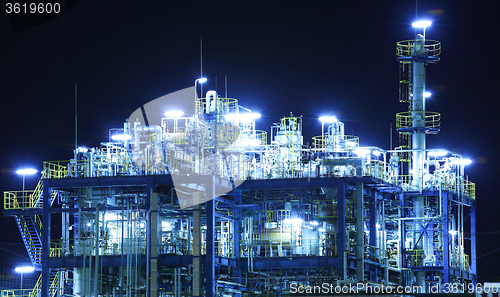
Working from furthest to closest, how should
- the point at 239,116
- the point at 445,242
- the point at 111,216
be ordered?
the point at 445,242
the point at 239,116
the point at 111,216

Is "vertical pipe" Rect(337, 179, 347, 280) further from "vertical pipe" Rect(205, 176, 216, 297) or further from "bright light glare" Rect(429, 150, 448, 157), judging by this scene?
"bright light glare" Rect(429, 150, 448, 157)

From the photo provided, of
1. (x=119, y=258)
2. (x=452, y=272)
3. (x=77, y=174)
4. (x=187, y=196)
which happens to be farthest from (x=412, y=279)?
(x=77, y=174)

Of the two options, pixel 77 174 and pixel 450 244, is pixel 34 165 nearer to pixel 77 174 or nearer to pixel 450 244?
pixel 77 174

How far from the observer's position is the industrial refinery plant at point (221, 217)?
48250mm

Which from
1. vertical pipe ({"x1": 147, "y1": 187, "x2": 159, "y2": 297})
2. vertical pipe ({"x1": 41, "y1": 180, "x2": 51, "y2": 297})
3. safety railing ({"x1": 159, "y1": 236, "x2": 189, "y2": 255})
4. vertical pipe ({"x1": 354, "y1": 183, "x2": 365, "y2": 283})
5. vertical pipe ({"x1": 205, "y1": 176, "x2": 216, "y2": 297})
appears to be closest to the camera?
vertical pipe ({"x1": 205, "y1": 176, "x2": 216, "y2": 297})

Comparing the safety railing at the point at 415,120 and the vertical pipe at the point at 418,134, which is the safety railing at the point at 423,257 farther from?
the safety railing at the point at 415,120

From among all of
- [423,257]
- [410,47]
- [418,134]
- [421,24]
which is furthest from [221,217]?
[421,24]

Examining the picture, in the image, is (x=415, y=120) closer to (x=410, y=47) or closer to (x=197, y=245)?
(x=410, y=47)

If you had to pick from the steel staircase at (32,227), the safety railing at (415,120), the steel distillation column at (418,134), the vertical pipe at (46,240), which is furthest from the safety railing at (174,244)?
the safety railing at (415,120)

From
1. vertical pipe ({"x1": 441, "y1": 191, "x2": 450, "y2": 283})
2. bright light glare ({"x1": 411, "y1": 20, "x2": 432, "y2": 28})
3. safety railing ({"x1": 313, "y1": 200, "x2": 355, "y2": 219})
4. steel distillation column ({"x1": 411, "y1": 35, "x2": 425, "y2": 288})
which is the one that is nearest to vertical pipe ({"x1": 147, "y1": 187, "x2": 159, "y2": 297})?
safety railing ({"x1": 313, "y1": 200, "x2": 355, "y2": 219})

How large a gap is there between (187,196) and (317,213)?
8281 mm

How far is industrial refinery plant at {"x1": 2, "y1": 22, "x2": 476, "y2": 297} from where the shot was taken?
48.2 meters

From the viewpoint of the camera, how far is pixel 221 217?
2026 inches

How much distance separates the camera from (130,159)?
5100cm
